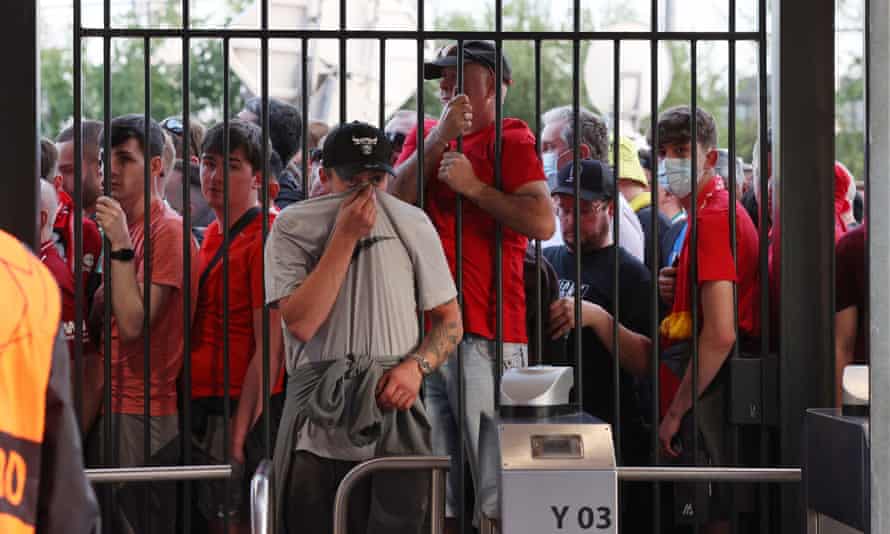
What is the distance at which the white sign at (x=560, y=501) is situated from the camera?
10.3ft

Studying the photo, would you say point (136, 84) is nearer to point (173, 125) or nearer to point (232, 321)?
point (173, 125)

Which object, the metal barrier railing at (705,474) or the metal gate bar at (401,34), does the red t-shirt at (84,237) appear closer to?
the metal gate bar at (401,34)

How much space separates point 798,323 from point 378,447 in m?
1.49

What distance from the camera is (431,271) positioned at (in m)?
4.62

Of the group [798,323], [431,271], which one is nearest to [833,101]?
[798,323]

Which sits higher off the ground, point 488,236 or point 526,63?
point 526,63

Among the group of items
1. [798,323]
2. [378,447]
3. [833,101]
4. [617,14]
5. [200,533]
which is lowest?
[200,533]

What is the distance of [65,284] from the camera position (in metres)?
5.02

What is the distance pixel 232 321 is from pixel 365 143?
2.89ft

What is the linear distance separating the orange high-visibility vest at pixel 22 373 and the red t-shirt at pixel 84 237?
3747 millimetres

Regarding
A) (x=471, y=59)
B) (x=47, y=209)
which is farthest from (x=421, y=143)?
(x=47, y=209)

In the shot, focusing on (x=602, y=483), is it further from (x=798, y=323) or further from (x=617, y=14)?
(x=617, y=14)

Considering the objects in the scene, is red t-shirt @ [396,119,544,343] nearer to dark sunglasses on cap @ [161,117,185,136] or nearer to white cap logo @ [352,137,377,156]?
white cap logo @ [352,137,377,156]

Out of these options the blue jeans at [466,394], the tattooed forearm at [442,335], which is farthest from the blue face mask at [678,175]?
the tattooed forearm at [442,335]
